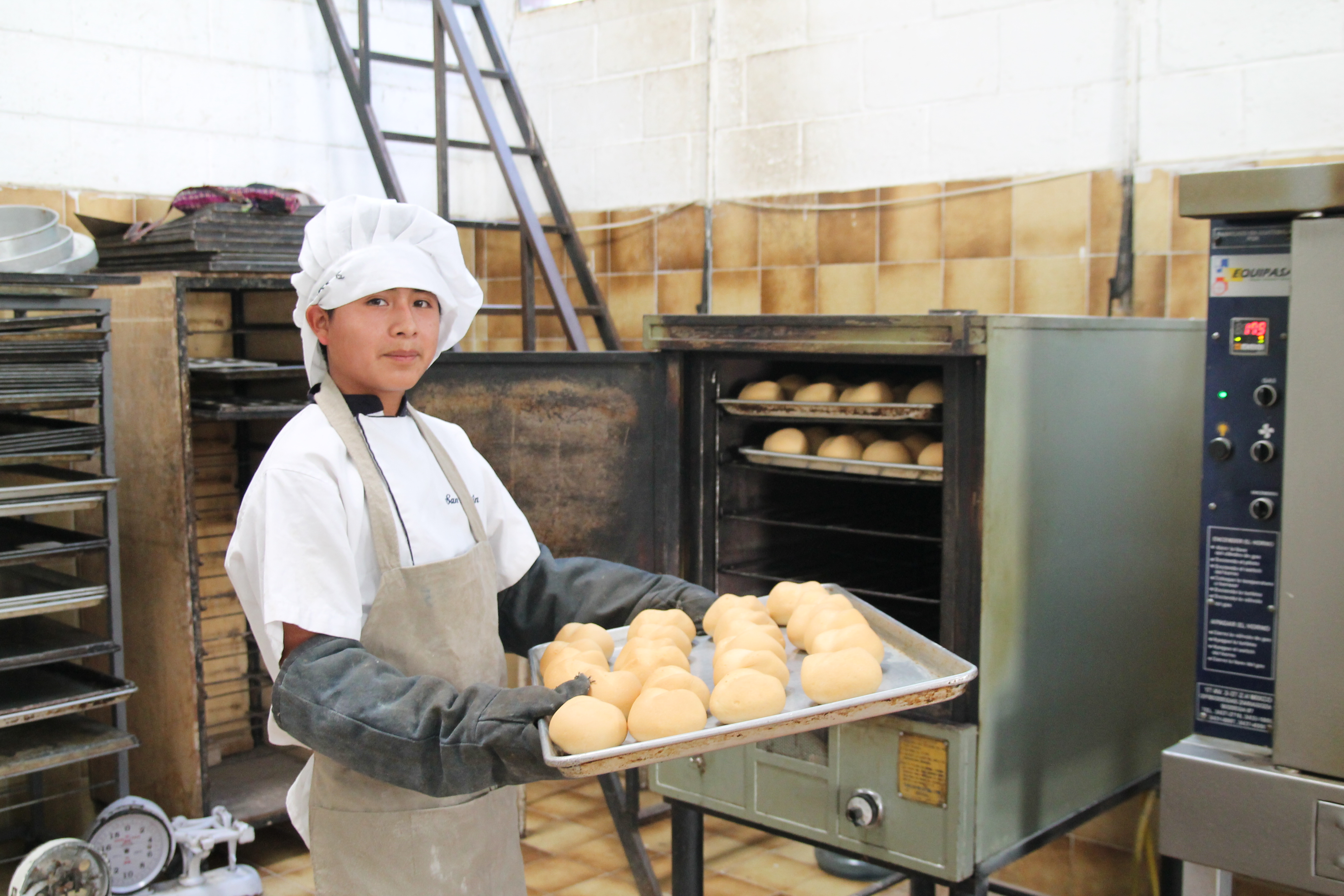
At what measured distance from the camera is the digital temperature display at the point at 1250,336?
5.93 ft

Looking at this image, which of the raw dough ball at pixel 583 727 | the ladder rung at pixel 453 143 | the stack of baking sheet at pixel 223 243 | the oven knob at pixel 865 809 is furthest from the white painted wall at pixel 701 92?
the raw dough ball at pixel 583 727

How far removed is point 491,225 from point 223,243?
0.90 meters

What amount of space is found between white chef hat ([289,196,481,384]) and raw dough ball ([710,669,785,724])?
633mm

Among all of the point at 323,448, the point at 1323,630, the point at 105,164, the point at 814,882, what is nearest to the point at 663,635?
the point at 323,448

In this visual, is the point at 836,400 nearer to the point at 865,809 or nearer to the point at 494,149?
the point at 865,809

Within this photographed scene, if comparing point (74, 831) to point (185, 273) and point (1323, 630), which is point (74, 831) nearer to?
point (185, 273)

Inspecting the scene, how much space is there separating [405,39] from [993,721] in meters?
3.36

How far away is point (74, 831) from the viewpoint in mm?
3514

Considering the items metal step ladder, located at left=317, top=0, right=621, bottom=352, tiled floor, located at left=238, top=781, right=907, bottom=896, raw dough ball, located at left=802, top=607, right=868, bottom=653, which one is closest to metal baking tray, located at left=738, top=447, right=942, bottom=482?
raw dough ball, located at left=802, top=607, right=868, bottom=653

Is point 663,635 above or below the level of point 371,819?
above

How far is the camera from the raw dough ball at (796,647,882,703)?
159 cm

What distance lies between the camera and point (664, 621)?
5.98 feet

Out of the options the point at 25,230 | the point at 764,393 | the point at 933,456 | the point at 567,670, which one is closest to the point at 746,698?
the point at 567,670

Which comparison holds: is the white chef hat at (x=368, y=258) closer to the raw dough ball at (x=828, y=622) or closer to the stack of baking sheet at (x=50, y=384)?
the raw dough ball at (x=828, y=622)
